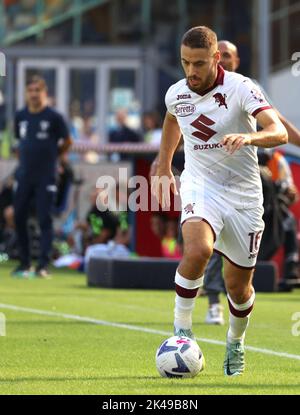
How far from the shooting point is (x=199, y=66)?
8023 millimetres

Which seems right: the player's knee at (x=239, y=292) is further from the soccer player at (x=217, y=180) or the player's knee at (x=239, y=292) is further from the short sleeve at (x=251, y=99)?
the short sleeve at (x=251, y=99)

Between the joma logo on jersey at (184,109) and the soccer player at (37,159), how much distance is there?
8870 mm

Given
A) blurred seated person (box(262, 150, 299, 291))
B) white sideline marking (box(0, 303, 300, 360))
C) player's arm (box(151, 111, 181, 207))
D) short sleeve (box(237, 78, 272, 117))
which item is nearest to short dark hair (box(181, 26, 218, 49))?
short sleeve (box(237, 78, 272, 117))

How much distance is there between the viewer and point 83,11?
32031mm

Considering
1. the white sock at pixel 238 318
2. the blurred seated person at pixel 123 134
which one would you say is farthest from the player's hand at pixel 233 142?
the blurred seated person at pixel 123 134

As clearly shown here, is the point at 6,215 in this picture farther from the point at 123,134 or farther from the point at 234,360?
the point at 234,360

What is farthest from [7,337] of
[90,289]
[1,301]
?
[90,289]

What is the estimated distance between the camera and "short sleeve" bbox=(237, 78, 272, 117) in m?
7.96

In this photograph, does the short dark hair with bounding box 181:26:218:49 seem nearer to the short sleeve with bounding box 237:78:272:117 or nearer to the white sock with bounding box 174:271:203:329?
the short sleeve with bounding box 237:78:272:117

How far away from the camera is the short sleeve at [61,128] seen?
1705 centimetres

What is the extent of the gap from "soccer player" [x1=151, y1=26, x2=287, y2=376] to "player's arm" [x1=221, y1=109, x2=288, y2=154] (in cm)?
2

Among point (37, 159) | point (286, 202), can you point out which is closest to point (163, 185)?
point (286, 202)

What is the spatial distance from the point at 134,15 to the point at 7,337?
22.9 metres

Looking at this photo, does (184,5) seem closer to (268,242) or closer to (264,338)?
(268,242)
